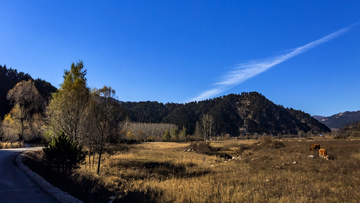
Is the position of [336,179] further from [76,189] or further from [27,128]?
[27,128]

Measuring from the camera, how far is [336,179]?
41.6 ft

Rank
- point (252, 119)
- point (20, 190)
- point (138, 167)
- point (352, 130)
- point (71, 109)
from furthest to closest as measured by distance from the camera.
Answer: point (252, 119) → point (352, 130) → point (138, 167) → point (71, 109) → point (20, 190)

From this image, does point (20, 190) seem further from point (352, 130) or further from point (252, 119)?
point (252, 119)

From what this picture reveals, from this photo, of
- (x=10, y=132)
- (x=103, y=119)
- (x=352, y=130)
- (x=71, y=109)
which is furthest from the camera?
(x=352, y=130)

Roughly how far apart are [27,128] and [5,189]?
40.8m

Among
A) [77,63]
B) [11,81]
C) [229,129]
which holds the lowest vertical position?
[229,129]

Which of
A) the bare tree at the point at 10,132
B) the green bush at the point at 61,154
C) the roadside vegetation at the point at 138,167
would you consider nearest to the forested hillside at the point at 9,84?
the roadside vegetation at the point at 138,167

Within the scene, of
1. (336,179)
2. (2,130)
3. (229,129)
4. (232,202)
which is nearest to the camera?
(232,202)

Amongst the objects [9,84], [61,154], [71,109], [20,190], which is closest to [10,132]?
[71,109]


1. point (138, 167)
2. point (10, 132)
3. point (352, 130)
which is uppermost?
point (10, 132)

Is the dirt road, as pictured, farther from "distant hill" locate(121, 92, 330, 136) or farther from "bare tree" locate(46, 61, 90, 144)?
"distant hill" locate(121, 92, 330, 136)

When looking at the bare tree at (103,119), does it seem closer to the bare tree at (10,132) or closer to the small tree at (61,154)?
the small tree at (61,154)

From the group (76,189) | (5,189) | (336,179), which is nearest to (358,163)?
(336,179)

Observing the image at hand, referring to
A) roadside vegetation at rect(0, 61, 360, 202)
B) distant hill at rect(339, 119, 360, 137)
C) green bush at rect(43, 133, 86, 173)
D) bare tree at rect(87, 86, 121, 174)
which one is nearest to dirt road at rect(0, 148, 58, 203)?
roadside vegetation at rect(0, 61, 360, 202)
